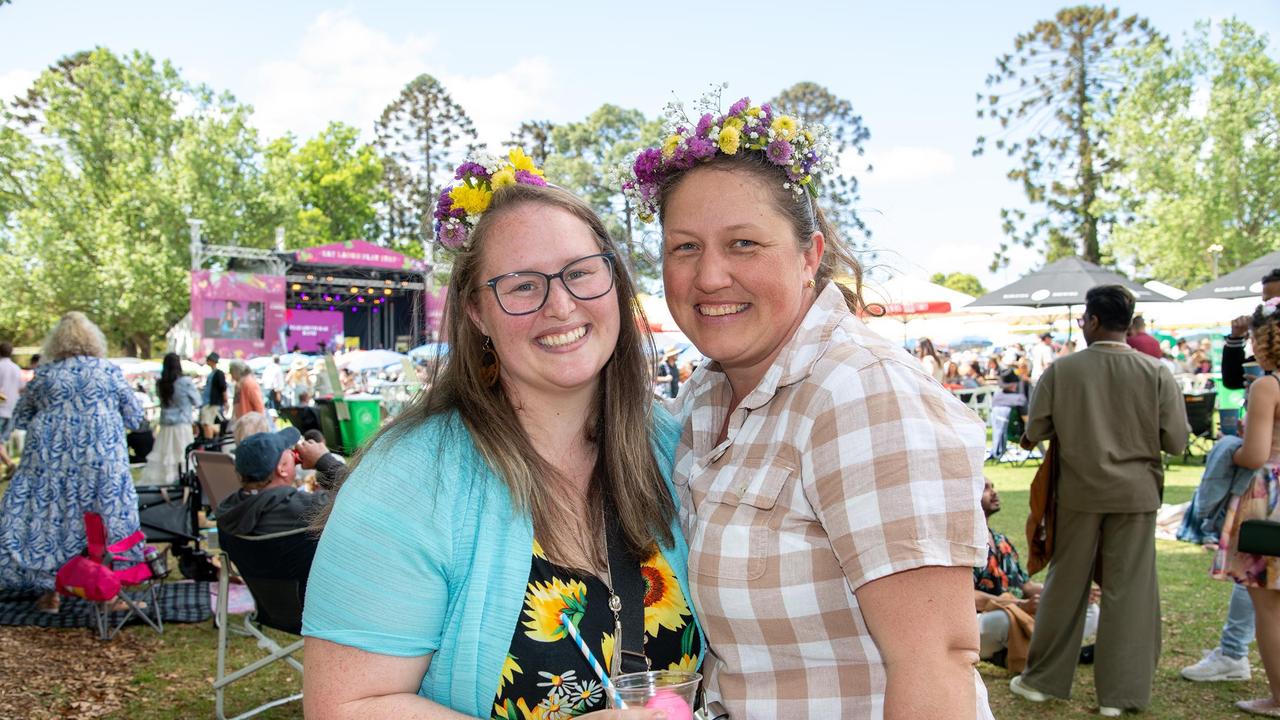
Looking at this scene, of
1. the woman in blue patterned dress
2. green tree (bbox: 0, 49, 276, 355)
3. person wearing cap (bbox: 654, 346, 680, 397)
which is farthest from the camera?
green tree (bbox: 0, 49, 276, 355)

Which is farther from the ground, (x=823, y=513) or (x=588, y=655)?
(x=823, y=513)

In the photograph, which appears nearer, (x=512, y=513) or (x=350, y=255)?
(x=512, y=513)

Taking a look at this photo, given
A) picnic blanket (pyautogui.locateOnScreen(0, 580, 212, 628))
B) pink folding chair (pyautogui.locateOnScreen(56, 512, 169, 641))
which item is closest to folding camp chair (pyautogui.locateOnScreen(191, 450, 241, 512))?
pink folding chair (pyautogui.locateOnScreen(56, 512, 169, 641))

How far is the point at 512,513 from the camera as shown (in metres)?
1.78

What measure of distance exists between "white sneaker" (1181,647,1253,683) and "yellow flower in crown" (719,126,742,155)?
16.0ft

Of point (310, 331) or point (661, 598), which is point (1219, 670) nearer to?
point (661, 598)

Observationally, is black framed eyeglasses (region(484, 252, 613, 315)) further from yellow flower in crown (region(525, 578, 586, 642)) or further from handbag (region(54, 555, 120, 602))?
handbag (region(54, 555, 120, 602))

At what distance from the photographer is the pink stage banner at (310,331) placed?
113ft

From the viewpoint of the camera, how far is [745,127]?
194cm

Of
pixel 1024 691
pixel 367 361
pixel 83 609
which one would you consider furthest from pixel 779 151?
pixel 367 361

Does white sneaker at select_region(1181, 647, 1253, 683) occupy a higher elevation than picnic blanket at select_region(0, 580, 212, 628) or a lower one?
higher

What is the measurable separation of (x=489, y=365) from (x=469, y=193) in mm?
392

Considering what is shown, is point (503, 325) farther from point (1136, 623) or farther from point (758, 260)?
point (1136, 623)

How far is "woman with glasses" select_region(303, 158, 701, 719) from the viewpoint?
1.61 m
